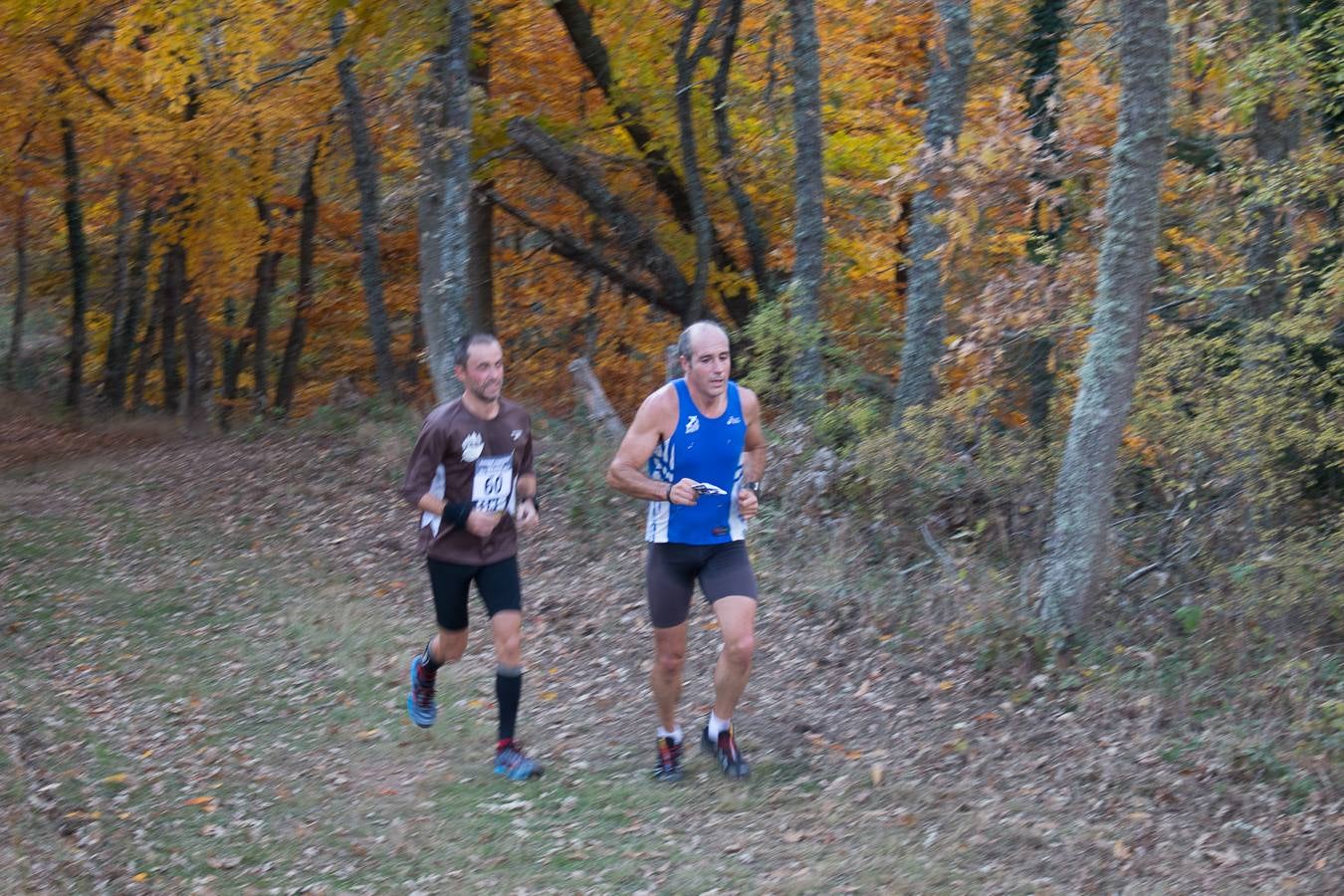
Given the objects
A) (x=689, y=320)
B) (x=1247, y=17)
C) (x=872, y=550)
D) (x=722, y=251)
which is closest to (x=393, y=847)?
(x=872, y=550)

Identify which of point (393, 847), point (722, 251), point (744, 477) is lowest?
point (393, 847)

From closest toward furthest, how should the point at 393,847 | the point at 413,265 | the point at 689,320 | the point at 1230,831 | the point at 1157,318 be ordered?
the point at 1230,831
the point at 393,847
the point at 1157,318
the point at 689,320
the point at 413,265

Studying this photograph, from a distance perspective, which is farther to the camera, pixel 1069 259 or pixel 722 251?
pixel 722 251

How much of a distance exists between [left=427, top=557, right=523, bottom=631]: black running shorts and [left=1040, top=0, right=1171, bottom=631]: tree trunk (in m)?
3.24

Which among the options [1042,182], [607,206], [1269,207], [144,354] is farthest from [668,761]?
[144,354]

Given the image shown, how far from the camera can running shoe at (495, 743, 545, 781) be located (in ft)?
23.9

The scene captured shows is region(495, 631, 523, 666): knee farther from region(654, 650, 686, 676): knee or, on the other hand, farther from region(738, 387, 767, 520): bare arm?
region(738, 387, 767, 520): bare arm

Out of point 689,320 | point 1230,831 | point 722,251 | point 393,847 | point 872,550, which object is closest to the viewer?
point 1230,831

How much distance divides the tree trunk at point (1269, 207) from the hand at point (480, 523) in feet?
16.3

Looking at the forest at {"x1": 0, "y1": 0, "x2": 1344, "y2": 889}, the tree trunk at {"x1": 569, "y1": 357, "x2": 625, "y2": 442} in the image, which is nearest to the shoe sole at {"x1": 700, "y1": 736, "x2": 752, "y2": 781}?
the forest at {"x1": 0, "y1": 0, "x2": 1344, "y2": 889}

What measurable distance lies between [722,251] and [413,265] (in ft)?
31.3

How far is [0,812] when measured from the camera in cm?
677

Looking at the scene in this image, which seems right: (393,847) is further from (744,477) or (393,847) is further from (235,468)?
(235,468)

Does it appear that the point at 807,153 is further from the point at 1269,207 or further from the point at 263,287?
the point at 263,287
